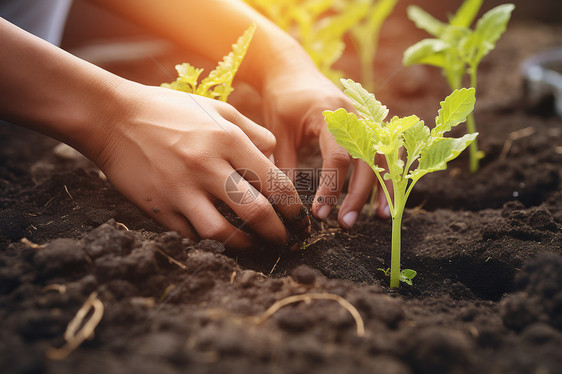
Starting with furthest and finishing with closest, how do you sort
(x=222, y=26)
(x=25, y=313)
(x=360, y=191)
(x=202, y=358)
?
(x=222, y=26) → (x=360, y=191) → (x=25, y=313) → (x=202, y=358)

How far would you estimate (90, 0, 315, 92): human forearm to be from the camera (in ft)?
6.09

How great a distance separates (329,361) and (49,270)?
0.73m

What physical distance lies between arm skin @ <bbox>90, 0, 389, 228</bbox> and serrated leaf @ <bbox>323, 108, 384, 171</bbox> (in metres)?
0.27

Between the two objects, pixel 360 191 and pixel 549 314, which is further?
pixel 360 191

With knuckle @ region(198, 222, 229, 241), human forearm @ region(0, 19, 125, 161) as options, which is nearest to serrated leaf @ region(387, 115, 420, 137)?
knuckle @ region(198, 222, 229, 241)

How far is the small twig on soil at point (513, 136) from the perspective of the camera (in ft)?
7.42

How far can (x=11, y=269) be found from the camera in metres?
1.04

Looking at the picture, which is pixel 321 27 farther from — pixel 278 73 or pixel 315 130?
pixel 315 130

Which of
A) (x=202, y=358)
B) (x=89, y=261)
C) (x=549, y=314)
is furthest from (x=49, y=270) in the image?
(x=549, y=314)

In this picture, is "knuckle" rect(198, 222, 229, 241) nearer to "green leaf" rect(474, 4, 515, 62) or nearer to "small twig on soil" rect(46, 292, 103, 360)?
"small twig on soil" rect(46, 292, 103, 360)

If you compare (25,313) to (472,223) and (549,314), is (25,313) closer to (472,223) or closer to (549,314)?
(549,314)

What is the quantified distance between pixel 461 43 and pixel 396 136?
3.49ft

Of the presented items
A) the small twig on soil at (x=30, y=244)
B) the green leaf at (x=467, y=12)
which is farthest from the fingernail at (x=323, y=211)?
the green leaf at (x=467, y=12)

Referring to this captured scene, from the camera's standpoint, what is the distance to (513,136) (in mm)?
2404
